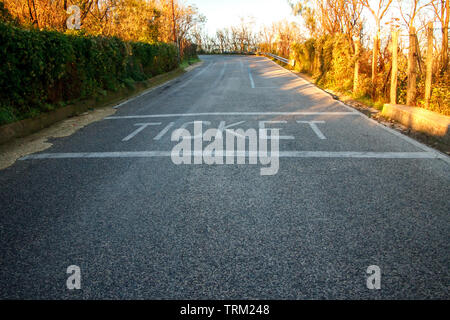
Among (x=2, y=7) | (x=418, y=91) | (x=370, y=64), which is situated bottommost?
(x=418, y=91)

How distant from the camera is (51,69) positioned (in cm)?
889

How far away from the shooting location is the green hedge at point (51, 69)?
7.40 meters

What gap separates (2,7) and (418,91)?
15252 mm

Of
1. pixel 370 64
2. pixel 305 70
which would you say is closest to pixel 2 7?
pixel 370 64

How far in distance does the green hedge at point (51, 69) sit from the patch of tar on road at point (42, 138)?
1.86ft

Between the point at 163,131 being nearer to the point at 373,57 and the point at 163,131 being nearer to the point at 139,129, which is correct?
the point at 139,129

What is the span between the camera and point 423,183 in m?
4.28

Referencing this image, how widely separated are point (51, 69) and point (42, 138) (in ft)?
8.45

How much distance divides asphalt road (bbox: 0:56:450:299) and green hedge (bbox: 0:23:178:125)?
2504 mm

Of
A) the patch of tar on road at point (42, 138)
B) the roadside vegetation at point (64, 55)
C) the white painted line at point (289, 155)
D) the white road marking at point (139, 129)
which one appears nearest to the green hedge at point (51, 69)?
the roadside vegetation at point (64, 55)

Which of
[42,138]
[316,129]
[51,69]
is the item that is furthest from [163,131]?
[51,69]

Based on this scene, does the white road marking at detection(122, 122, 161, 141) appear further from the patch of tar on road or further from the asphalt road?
the patch of tar on road

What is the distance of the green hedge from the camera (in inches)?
291
